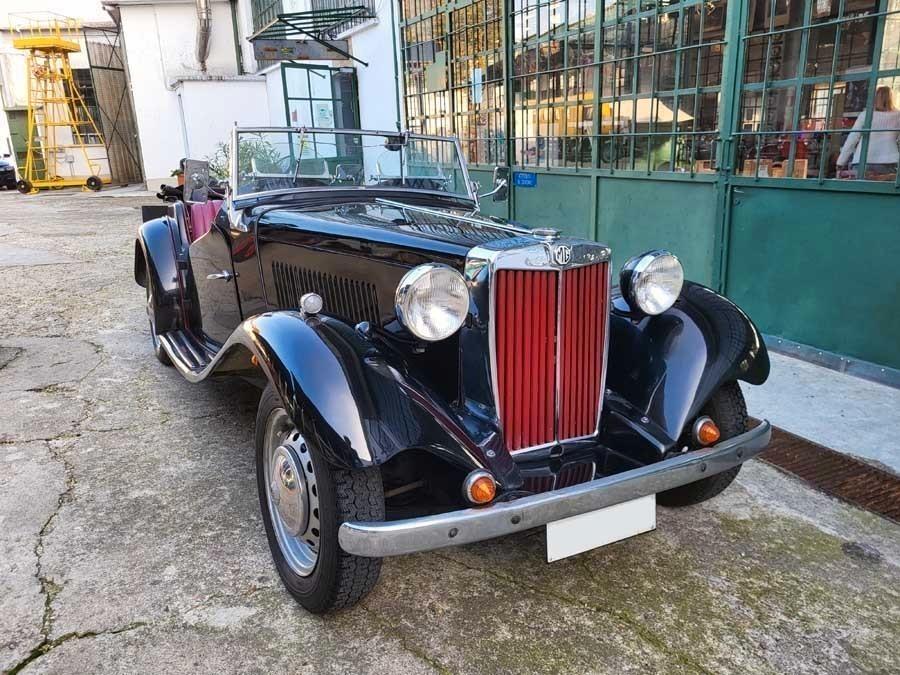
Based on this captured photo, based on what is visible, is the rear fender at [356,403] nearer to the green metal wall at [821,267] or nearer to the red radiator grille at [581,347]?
the red radiator grille at [581,347]

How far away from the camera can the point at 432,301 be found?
1994 mm

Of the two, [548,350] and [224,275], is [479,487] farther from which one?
[224,275]

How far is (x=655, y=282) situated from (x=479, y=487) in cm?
105

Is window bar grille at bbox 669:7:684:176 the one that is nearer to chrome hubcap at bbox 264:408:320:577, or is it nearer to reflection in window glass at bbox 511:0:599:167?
reflection in window glass at bbox 511:0:599:167

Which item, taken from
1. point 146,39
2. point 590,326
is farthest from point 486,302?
point 146,39

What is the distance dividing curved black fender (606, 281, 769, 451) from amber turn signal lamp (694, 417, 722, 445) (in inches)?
1.5

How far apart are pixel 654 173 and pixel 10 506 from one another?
463cm

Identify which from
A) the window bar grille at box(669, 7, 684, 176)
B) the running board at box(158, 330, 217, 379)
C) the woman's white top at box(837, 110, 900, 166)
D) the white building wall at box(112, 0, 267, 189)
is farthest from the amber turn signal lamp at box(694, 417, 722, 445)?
the white building wall at box(112, 0, 267, 189)

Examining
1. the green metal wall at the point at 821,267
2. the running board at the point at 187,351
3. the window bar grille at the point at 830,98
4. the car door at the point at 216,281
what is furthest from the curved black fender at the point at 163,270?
the window bar grille at the point at 830,98

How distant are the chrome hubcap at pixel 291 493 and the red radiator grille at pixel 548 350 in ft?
2.10

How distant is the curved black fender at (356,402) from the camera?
1.83 metres

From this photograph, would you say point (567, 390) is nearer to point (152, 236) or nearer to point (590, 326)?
point (590, 326)

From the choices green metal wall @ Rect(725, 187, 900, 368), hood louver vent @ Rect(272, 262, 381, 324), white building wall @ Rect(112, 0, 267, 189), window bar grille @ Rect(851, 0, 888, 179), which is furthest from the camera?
white building wall @ Rect(112, 0, 267, 189)

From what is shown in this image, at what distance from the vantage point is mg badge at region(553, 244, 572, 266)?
2096mm
